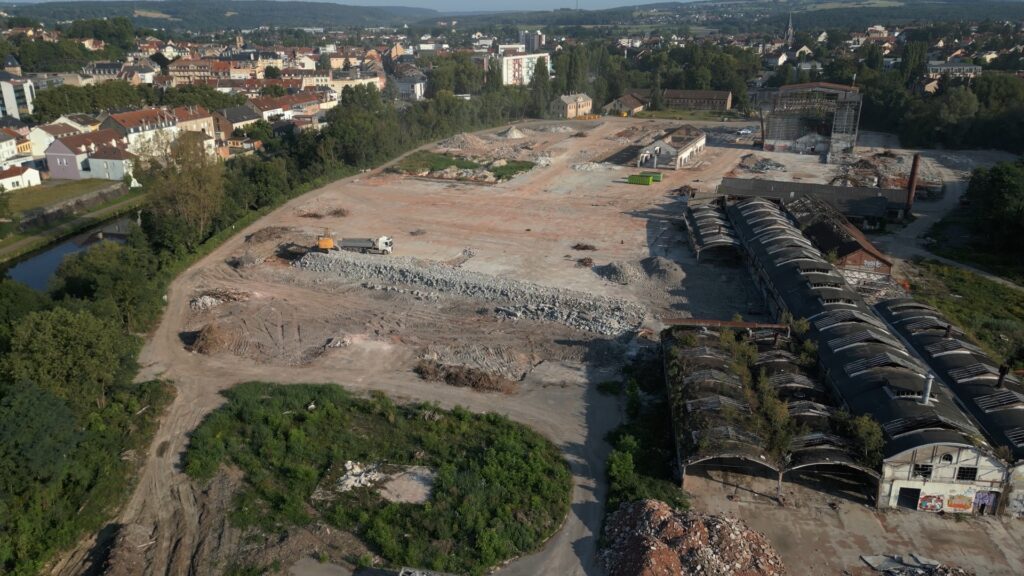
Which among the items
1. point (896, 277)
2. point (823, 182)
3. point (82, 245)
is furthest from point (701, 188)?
point (82, 245)

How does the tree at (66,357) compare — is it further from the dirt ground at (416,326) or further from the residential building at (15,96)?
the residential building at (15,96)

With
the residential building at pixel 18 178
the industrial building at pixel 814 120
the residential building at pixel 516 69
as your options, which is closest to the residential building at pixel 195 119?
the residential building at pixel 18 178

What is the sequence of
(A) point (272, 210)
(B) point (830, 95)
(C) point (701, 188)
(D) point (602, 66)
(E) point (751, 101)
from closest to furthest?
(A) point (272, 210)
(C) point (701, 188)
(B) point (830, 95)
(E) point (751, 101)
(D) point (602, 66)

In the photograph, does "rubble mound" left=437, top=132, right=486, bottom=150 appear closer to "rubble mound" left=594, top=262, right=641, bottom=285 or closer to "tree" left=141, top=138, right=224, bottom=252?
"tree" left=141, top=138, right=224, bottom=252

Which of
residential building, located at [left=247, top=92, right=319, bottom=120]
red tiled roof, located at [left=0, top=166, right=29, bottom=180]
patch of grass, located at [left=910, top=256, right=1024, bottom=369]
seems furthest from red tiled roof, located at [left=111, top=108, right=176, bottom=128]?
patch of grass, located at [left=910, top=256, right=1024, bottom=369]

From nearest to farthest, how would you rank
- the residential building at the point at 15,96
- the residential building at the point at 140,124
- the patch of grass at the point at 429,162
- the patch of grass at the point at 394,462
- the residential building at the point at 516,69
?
1. the patch of grass at the point at 394,462
2. the patch of grass at the point at 429,162
3. the residential building at the point at 140,124
4. the residential building at the point at 15,96
5. the residential building at the point at 516,69

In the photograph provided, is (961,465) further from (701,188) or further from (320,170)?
(320,170)

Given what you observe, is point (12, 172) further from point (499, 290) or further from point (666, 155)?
point (666, 155)
